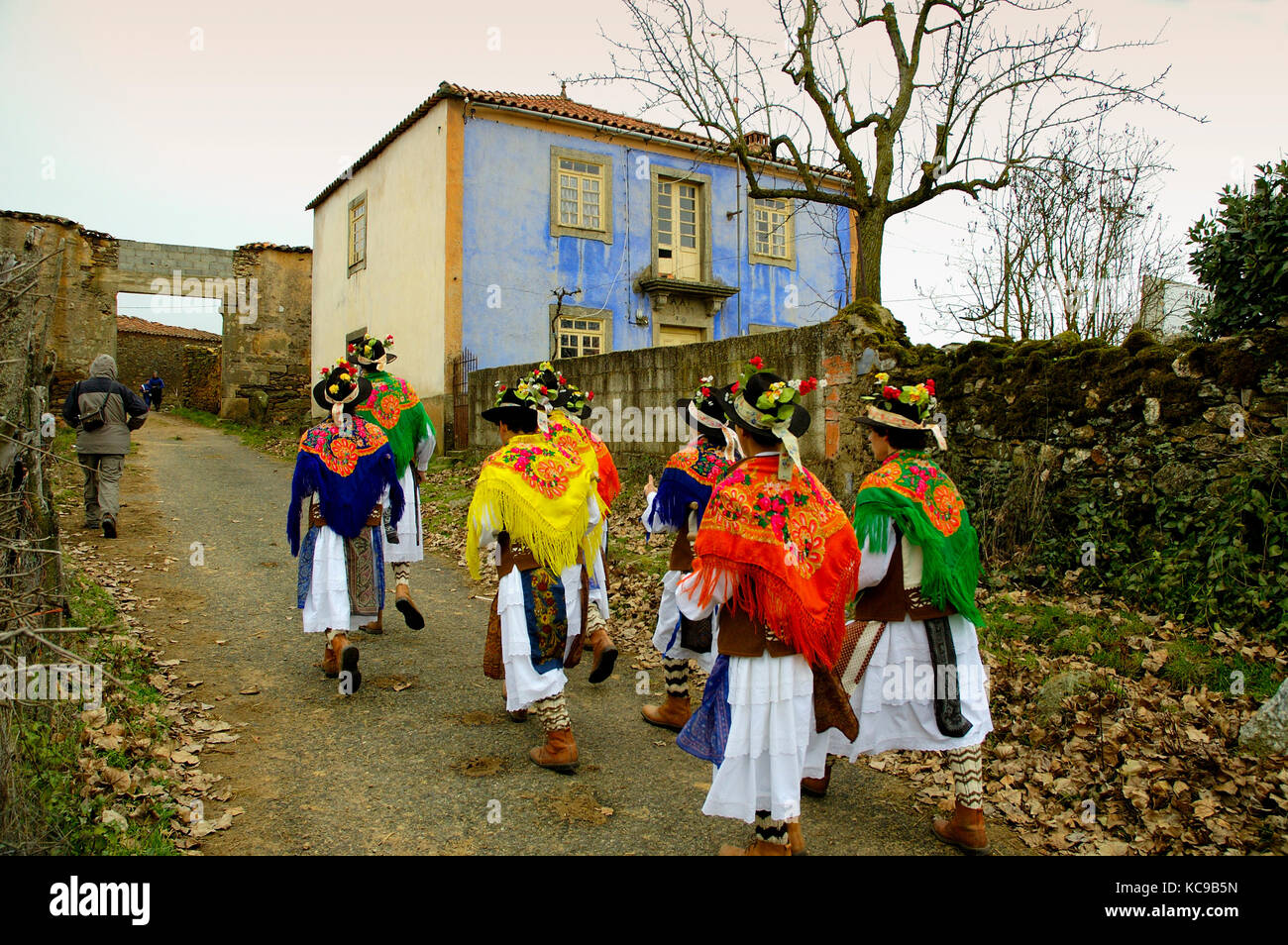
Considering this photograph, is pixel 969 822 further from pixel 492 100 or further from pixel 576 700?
pixel 492 100

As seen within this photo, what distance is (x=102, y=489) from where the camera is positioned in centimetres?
911

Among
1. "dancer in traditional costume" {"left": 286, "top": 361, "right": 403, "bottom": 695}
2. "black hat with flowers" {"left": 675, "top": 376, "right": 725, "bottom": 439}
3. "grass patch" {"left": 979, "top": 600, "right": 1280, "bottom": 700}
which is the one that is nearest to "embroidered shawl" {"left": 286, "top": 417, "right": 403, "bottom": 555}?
"dancer in traditional costume" {"left": 286, "top": 361, "right": 403, "bottom": 695}

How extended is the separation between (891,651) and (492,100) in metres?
15.3

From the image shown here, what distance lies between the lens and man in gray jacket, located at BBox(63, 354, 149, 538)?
29.9 feet

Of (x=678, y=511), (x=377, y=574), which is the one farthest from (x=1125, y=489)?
(x=377, y=574)

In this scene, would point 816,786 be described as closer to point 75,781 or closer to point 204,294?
point 75,781

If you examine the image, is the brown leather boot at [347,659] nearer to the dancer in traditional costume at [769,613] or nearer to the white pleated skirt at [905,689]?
the dancer in traditional costume at [769,613]

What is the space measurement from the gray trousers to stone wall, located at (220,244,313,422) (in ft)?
45.7

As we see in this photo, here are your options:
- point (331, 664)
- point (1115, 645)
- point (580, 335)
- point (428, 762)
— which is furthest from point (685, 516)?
point (580, 335)

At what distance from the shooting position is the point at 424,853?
3498 millimetres

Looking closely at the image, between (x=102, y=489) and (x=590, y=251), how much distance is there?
11.0 meters

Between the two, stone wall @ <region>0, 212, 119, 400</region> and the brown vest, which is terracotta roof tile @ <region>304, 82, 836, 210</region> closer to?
stone wall @ <region>0, 212, 119, 400</region>

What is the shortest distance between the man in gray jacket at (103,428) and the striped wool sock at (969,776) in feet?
28.8

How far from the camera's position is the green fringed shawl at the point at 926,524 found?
141 inches
